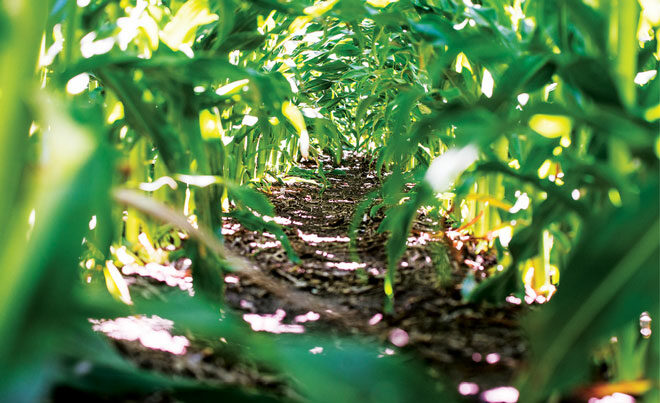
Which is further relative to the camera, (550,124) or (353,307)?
(353,307)

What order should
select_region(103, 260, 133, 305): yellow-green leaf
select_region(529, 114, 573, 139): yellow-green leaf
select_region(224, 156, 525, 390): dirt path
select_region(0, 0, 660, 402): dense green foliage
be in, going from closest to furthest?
select_region(0, 0, 660, 402): dense green foliage, select_region(529, 114, 573, 139): yellow-green leaf, select_region(224, 156, 525, 390): dirt path, select_region(103, 260, 133, 305): yellow-green leaf

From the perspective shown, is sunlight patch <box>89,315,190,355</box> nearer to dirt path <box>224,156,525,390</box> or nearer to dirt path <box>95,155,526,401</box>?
dirt path <box>95,155,526,401</box>

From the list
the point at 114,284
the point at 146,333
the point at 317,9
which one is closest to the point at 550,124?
the point at 317,9

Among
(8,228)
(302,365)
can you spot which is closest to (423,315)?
(302,365)

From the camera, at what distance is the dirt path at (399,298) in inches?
29.1

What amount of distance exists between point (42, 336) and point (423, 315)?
72 cm

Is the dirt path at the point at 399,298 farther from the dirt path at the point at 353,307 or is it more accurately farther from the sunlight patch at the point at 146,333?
the sunlight patch at the point at 146,333

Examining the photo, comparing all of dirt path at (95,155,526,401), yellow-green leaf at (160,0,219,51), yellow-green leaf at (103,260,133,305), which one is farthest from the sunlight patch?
yellow-green leaf at (160,0,219,51)

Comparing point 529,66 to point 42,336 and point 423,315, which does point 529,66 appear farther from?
point 42,336

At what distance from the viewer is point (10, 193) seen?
41 centimetres

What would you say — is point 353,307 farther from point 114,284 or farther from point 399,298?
point 114,284

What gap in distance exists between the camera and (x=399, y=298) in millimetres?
1044

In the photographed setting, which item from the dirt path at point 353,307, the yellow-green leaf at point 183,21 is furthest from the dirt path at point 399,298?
the yellow-green leaf at point 183,21

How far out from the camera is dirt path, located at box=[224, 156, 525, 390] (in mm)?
739
